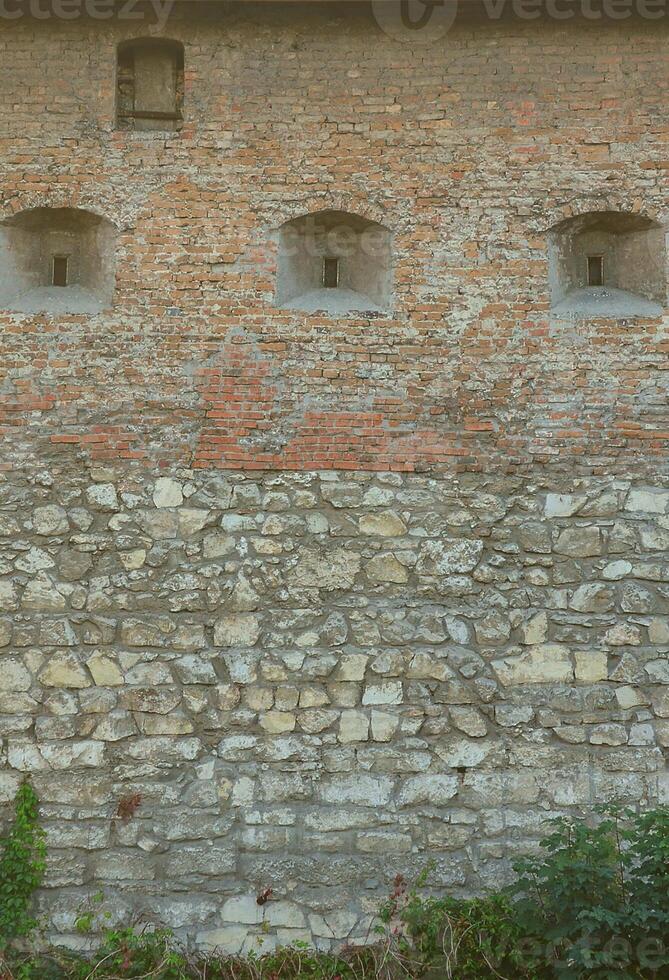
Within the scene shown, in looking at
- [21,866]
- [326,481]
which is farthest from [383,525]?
[21,866]

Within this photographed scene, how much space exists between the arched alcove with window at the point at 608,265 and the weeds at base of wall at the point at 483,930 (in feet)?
10.4

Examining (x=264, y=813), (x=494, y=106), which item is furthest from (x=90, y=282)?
(x=264, y=813)

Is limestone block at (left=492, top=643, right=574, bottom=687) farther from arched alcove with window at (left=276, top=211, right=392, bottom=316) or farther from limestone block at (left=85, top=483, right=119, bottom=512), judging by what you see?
limestone block at (left=85, top=483, right=119, bottom=512)

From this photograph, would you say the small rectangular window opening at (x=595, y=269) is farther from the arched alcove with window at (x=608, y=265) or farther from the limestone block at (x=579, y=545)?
the limestone block at (x=579, y=545)

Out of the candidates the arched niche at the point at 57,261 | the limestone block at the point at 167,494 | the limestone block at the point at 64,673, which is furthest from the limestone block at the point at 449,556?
the arched niche at the point at 57,261

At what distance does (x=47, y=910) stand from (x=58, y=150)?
4.70m

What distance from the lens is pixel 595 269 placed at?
6.66m

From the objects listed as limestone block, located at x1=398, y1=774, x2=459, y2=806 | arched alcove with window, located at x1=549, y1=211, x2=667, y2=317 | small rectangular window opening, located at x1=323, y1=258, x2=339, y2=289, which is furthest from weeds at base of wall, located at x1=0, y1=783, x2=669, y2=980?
small rectangular window opening, located at x1=323, y1=258, x2=339, y2=289

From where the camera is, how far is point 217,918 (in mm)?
5672

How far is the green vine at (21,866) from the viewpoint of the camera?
5523 millimetres

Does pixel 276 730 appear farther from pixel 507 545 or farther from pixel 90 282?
pixel 90 282

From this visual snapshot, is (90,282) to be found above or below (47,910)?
above

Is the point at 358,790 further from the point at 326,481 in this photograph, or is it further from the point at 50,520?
the point at 50,520

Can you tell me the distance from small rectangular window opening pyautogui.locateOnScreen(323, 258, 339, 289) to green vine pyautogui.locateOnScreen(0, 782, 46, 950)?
372 cm
